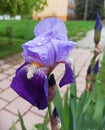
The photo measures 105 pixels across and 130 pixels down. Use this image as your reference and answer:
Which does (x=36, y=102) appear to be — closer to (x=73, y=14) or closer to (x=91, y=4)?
(x=91, y=4)

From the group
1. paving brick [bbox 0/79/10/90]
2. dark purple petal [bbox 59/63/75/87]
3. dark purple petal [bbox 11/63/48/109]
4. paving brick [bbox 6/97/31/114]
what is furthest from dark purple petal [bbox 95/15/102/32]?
paving brick [bbox 0/79/10/90]

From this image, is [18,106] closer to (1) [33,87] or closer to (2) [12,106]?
(2) [12,106]

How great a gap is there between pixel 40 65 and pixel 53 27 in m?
0.18

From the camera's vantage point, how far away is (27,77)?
35.0 inches

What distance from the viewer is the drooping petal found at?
0.97 meters

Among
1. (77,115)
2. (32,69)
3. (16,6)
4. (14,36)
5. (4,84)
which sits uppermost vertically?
(32,69)

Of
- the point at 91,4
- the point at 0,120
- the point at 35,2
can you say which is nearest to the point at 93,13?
the point at 91,4

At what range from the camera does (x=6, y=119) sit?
2518mm

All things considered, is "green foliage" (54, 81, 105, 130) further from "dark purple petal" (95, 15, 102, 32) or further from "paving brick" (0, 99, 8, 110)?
"paving brick" (0, 99, 8, 110)

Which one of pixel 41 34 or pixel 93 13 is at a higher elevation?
pixel 41 34

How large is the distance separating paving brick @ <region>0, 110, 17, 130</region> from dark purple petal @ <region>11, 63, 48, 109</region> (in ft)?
5.08

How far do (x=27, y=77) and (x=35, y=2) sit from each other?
6.00 metres

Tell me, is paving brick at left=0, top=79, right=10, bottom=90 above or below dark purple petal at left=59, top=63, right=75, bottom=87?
below

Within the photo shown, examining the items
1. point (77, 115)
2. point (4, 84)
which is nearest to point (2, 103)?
point (4, 84)
